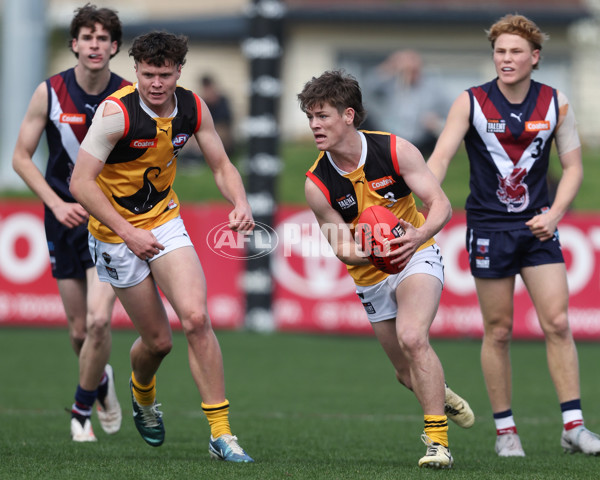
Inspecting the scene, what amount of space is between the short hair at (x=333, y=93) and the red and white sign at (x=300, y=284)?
740cm

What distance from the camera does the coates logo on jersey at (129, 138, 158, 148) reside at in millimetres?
→ 5938

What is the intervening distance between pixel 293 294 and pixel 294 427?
20.9 ft

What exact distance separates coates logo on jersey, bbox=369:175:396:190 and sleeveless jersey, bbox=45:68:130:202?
1900mm

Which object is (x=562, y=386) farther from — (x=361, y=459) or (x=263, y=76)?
(x=263, y=76)

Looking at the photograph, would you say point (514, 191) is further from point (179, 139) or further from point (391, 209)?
point (179, 139)

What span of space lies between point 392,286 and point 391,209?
428 millimetres

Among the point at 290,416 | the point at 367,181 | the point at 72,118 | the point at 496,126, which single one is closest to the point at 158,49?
the point at 367,181

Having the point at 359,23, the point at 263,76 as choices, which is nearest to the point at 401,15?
the point at 359,23

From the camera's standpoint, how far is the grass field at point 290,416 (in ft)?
18.7

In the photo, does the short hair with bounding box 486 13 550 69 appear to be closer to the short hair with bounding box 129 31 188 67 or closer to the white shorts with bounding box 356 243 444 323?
the white shorts with bounding box 356 243 444 323

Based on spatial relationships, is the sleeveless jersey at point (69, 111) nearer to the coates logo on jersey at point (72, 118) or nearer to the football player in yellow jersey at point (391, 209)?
the coates logo on jersey at point (72, 118)

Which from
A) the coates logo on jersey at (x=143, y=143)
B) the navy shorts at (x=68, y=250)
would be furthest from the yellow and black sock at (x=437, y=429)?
the navy shorts at (x=68, y=250)

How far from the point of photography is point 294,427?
25.3 ft

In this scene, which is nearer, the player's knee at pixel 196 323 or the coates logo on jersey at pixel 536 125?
the player's knee at pixel 196 323
